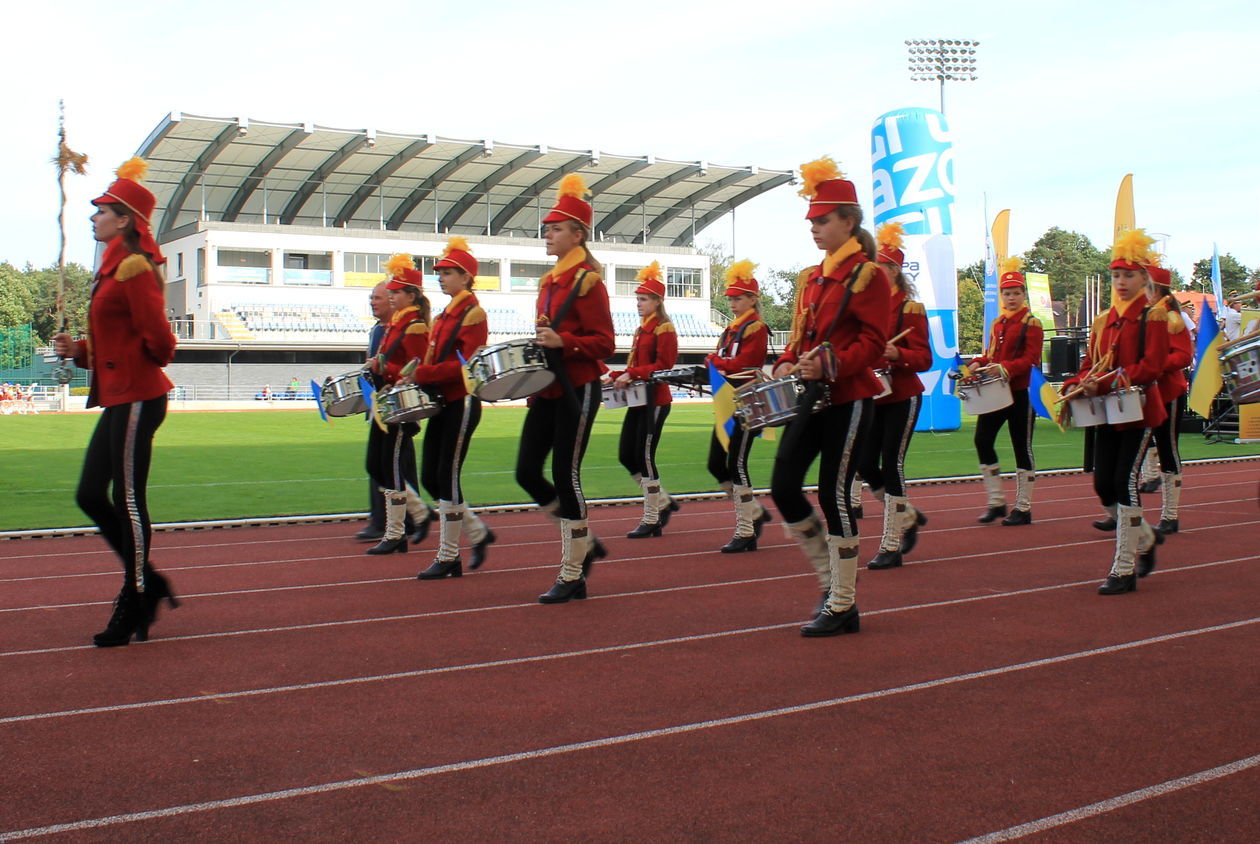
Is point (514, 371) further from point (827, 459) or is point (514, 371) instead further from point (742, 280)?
point (742, 280)

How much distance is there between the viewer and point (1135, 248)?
7.18m

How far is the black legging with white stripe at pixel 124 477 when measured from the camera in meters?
5.58

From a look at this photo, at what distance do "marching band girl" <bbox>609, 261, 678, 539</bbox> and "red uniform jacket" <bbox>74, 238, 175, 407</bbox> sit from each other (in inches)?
181

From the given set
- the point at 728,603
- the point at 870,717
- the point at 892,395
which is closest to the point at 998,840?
the point at 870,717

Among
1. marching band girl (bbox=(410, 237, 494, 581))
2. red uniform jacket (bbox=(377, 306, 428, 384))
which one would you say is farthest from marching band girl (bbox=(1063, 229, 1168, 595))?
red uniform jacket (bbox=(377, 306, 428, 384))

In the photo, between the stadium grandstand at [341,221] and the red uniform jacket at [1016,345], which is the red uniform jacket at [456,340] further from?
the stadium grandstand at [341,221]

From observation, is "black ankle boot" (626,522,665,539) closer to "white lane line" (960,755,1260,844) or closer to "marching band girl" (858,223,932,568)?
"marching band girl" (858,223,932,568)

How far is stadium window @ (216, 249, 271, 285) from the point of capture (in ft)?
208

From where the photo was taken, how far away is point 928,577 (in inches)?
297

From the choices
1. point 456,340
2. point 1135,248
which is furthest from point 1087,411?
point 456,340

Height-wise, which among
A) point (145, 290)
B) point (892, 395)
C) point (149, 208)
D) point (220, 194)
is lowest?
point (892, 395)

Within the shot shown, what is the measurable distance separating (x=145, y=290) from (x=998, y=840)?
4.35 meters

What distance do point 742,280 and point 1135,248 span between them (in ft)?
10.3

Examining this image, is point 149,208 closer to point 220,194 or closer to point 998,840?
point 998,840
